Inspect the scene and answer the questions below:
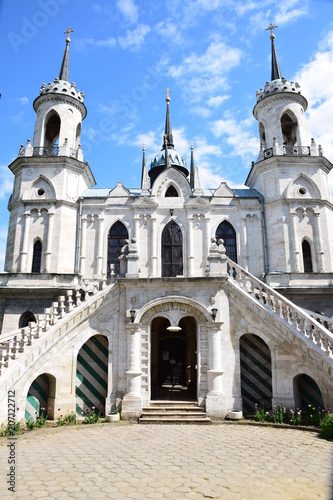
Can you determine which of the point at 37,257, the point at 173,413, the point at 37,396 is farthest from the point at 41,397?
the point at 37,257

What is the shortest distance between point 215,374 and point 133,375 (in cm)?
317

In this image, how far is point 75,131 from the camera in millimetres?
27984

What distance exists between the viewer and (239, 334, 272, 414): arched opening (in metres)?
15.3

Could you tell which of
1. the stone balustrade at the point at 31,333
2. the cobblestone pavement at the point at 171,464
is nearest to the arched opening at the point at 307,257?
the cobblestone pavement at the point at 171,464

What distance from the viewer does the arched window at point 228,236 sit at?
82.0ft

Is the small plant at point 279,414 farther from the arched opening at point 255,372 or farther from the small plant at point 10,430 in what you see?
the small plant at point 10,430

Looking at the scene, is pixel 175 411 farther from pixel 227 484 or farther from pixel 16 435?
pixel 227 484

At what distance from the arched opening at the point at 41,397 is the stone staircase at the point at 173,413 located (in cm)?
360

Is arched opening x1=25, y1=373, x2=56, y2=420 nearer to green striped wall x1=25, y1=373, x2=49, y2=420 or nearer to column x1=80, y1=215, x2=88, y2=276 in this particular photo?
green striped wall x1=25, y1=373, x2=49, y2=420

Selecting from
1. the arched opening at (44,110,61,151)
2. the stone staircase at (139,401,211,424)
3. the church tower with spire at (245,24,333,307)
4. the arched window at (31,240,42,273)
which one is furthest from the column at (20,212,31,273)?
the church tower with spire at (245,24,333,307)

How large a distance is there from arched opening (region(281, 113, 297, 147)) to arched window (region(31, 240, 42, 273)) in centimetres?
1924

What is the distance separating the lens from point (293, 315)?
48.0 ft

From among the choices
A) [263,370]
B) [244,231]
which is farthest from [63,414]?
[244,231]

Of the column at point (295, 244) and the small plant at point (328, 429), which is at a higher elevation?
the column at point (295, 244)
